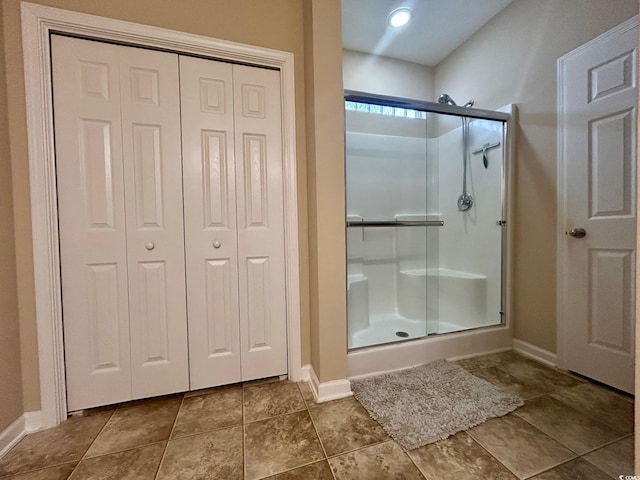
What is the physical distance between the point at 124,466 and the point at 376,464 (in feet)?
3.16

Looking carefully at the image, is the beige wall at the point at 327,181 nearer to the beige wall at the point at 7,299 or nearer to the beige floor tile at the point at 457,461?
the beige floor tile at the point at 457,461

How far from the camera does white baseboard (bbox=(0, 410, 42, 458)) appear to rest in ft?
3.35

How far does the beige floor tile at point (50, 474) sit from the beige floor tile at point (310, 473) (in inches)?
30.5

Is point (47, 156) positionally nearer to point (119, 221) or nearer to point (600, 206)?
point (119, 221)

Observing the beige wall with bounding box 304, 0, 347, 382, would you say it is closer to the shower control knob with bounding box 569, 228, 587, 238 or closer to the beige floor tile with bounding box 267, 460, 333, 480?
the beige floor tile with bounding box 267, 460, 333, 480

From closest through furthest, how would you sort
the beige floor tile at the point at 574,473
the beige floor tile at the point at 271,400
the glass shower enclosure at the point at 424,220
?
1. the beige floor tile at the point at 574,473
2. the beige floor tile at the point at 271,400
3. the glass shower enclosure at the point at 424,220

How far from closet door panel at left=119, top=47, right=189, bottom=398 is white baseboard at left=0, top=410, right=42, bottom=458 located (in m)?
0.37

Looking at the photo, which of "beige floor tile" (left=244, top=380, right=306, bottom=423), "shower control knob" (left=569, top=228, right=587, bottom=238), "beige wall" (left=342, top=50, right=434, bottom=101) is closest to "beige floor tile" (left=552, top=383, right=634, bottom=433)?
"shower control knob" (left=569, top=228, right=587, bottom=238)

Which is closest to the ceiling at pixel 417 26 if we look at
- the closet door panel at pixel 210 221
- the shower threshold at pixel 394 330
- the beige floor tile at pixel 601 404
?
the closet door panel at pixel 210 221

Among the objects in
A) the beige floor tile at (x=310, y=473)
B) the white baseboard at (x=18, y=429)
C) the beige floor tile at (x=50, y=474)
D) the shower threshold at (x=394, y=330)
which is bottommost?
the beige floor tile at (x=50, y=474)

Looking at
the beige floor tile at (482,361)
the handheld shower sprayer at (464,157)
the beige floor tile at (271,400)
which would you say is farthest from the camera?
the handheld shower sprayer at (464,157)

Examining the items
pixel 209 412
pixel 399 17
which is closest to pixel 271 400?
pixel 209 412

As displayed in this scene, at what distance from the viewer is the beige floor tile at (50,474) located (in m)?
0.91

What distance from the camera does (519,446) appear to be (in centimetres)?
101
